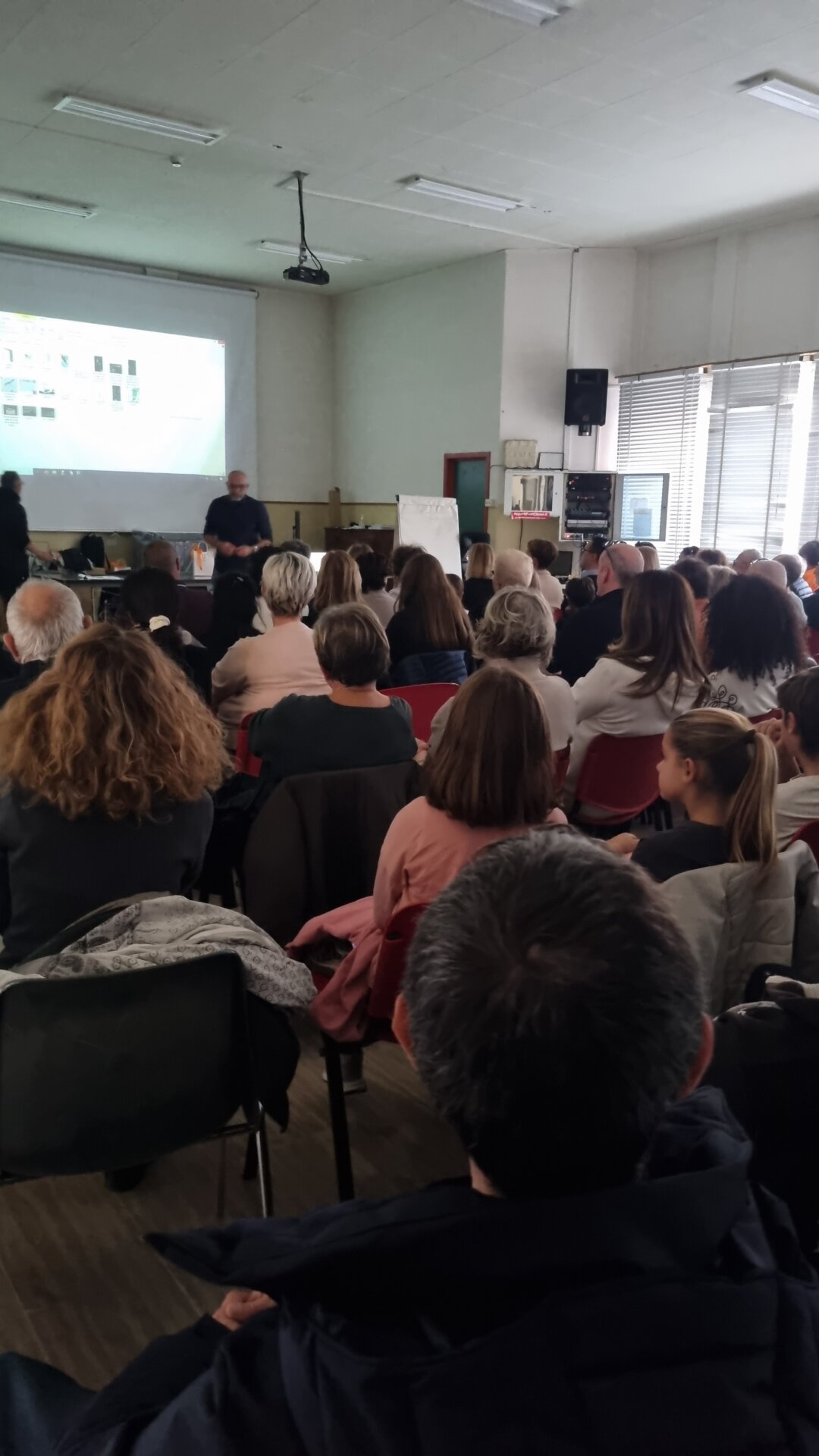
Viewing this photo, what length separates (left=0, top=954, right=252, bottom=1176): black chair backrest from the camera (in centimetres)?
141

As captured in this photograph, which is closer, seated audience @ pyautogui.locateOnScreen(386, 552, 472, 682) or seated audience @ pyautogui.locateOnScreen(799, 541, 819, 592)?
seated audience @ pyautogui.locateOnScreen(386, 552, 472, 682)

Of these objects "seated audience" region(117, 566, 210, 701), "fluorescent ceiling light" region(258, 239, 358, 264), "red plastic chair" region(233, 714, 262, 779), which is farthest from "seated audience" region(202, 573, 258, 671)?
"fluorescent ceiling light" region(258, 239, 358, 264)

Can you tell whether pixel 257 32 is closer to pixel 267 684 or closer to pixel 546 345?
pixel 267 684

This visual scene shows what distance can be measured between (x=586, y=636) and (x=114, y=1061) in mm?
3219

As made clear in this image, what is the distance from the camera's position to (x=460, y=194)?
728 centimetres

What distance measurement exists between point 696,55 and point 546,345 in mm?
4120

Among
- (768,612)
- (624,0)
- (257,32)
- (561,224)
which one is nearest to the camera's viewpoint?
(768,612)

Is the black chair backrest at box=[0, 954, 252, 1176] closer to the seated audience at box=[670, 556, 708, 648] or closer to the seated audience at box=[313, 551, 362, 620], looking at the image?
the seated audience at box=[313, 551, 362, 620]

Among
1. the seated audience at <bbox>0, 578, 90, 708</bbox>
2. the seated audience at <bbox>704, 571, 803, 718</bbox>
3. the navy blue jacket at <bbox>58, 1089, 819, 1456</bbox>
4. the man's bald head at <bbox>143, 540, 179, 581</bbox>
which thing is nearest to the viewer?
the navy blue jacket at <bbox>58, 1089, 819, 1456</bbox>

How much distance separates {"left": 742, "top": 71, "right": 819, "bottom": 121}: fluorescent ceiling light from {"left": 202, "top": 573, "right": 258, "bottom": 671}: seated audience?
161 inches

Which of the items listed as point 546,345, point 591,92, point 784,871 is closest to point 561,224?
point 546,345

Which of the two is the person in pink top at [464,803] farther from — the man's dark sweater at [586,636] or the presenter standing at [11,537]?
the presenter standing at [11,537]

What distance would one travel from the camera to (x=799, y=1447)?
21.9 inches

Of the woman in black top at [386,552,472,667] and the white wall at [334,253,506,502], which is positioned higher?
the white wall at [334,253,506,502]
